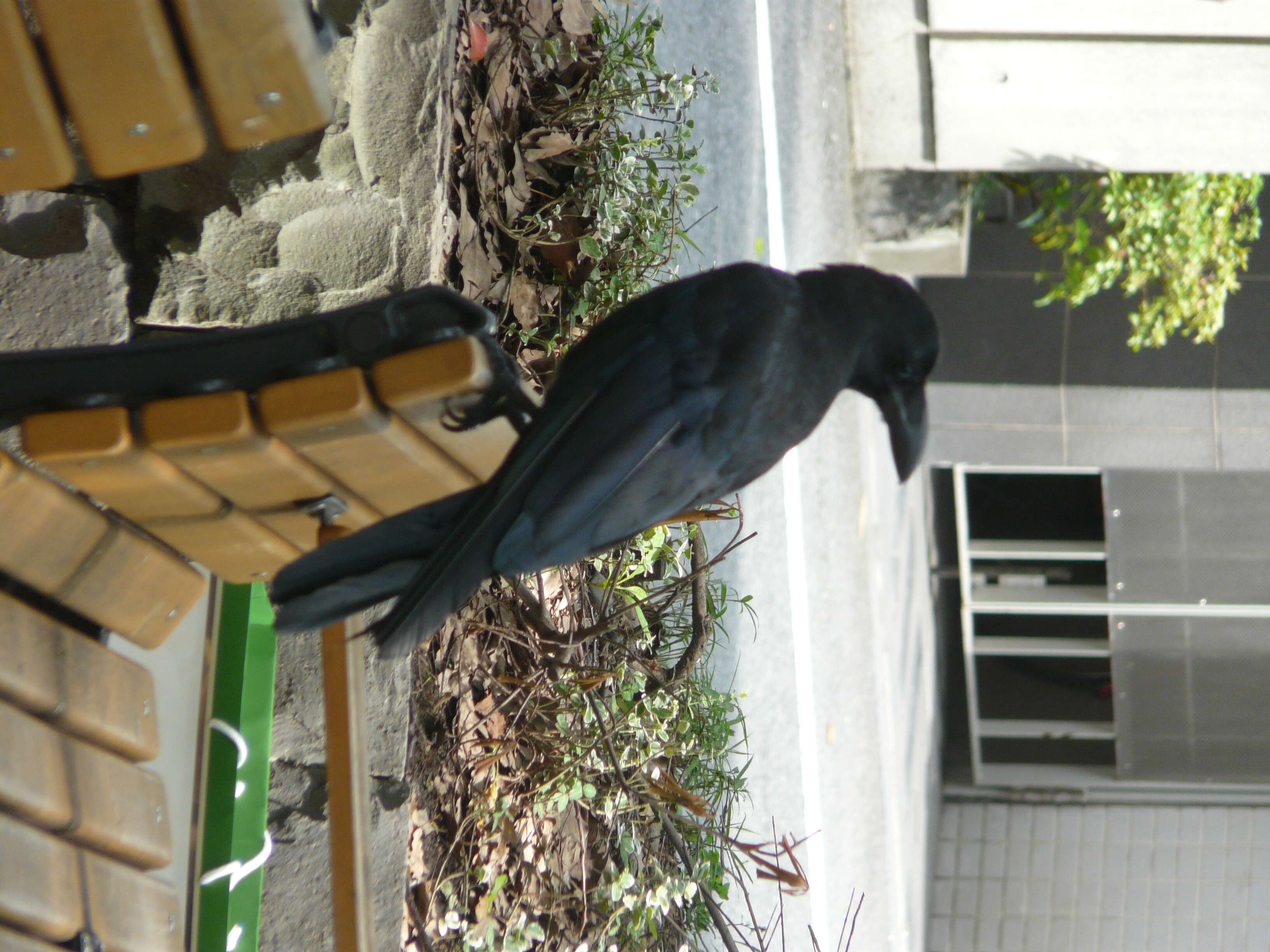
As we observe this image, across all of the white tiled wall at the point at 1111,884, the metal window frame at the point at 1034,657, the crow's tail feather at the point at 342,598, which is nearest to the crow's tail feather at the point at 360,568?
Result: the crow's tail feather at the point at 342,598

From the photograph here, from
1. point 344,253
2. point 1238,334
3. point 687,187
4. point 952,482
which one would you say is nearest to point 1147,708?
point 952,482

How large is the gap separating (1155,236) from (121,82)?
4.84m

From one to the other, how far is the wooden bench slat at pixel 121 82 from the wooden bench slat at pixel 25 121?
0.02 m

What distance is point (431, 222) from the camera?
223cm

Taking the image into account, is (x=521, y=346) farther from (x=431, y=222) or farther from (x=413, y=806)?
(x=413, y=806)

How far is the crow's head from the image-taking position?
1.74m

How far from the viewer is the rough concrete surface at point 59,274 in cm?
191

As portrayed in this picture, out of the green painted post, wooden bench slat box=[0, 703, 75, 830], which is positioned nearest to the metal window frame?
the green painted post

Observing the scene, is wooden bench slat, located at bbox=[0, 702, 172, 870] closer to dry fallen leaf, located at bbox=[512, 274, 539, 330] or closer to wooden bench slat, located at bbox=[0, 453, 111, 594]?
wooden bench slat, located at bbox=[0, 453, 111, 594]

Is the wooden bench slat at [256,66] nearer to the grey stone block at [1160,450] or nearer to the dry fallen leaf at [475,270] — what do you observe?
the dry fallen leaf at [475,270]

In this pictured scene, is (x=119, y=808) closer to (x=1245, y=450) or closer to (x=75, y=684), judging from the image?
(x=75, y=684)

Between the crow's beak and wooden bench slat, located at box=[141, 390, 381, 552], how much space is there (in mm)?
922

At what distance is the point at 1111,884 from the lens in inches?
255

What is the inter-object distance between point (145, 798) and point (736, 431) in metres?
1.02
